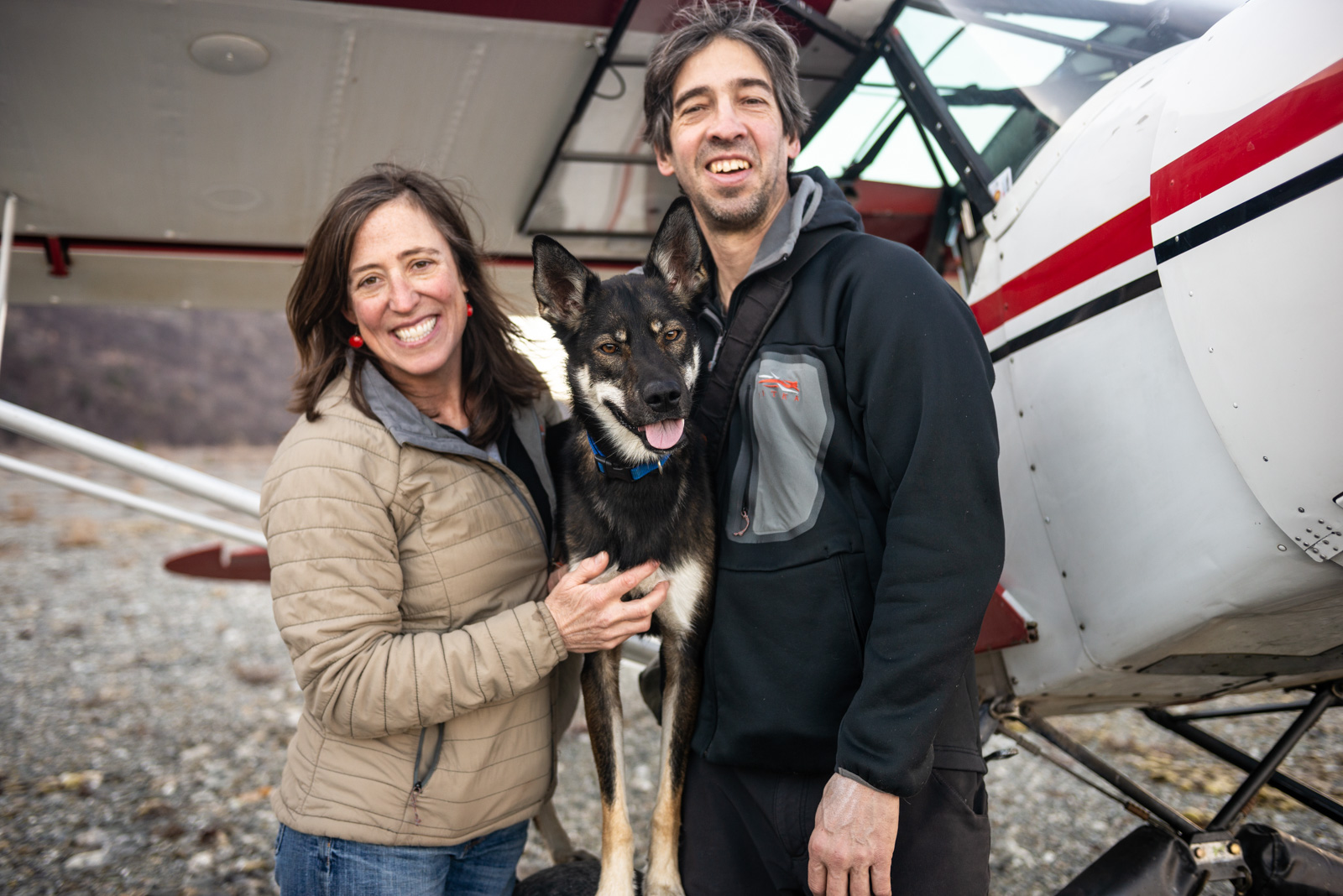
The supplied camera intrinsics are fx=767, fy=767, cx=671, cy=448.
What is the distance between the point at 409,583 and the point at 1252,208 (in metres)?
2.05

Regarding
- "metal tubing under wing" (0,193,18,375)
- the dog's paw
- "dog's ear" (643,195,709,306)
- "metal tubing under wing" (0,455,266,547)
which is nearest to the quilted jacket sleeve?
the dog's paw

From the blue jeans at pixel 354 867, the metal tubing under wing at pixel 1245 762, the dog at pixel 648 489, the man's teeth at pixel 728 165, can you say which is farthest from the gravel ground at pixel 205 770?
the man's teeth at pixel 728 165

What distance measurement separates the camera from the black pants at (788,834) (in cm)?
172

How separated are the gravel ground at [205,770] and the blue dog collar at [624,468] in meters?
2.65

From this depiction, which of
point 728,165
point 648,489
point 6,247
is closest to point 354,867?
point 648,489

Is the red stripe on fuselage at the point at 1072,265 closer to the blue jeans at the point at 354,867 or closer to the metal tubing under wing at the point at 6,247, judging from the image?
the blue jeans at the point at 354,867

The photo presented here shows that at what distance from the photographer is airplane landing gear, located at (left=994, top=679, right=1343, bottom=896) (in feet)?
6.82

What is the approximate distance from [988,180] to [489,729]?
2.34 meters

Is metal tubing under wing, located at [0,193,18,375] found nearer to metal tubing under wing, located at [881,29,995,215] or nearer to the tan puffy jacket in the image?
the tan puffy jacket

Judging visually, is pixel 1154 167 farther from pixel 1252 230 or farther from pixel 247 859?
pixel 247 859

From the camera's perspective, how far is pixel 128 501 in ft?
15.3

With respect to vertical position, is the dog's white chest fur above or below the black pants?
above

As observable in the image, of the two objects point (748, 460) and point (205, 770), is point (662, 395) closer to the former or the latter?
point (748, 460)

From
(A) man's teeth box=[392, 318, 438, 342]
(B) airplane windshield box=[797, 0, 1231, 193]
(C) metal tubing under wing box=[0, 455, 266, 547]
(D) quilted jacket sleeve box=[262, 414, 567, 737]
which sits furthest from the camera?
(C) metal tubing under wing box=[0, 455, 266, 547]
